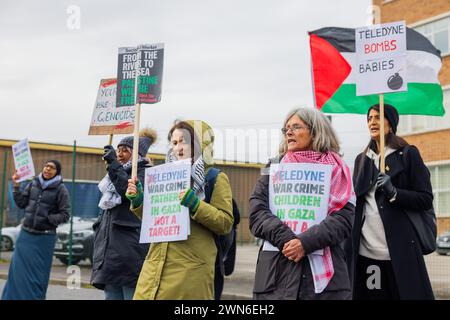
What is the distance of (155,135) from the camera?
616cm

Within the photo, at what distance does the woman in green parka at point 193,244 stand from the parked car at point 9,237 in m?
13.0

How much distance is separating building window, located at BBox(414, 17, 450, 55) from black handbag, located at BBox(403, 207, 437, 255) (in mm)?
25736

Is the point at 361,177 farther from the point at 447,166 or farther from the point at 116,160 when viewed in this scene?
the point at 447,166

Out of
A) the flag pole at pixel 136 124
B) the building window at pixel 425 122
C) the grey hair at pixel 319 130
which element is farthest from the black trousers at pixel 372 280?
the building window at pixel 425 122

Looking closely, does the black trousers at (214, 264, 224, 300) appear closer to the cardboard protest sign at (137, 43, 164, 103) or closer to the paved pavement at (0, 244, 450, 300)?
the cardboard protest sign at (137, 43, 164, 103)

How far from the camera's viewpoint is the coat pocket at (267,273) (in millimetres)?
3713

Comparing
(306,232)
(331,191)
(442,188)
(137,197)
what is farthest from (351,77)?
(442,188)

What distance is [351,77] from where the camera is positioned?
859 centimetres

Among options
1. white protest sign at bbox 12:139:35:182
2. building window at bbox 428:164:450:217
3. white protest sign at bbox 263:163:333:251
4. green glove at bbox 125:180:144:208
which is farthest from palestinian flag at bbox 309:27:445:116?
building window at bbox 428:164:450:217

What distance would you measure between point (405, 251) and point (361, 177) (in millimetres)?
622

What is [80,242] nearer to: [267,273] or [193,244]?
[193,244]

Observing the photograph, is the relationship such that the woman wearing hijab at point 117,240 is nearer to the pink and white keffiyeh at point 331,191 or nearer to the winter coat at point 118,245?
the winter coat at point 118,245
